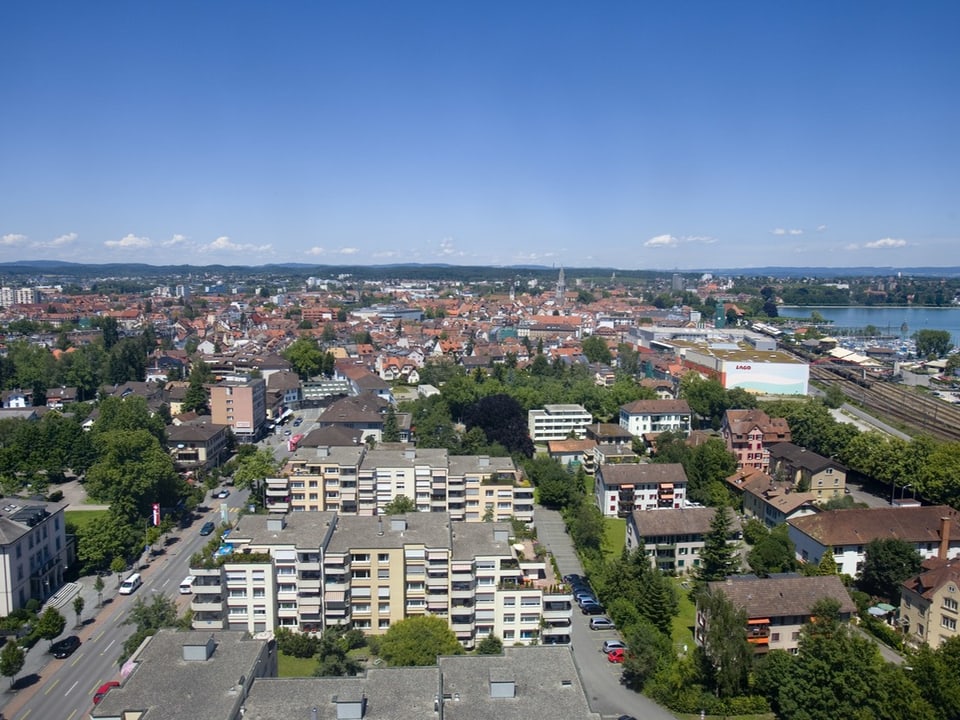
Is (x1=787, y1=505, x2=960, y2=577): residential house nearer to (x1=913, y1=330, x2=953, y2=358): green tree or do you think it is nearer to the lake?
(x1=913, y1=330, x2=953, y2=358): green tree

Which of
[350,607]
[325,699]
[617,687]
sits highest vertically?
[325,699]

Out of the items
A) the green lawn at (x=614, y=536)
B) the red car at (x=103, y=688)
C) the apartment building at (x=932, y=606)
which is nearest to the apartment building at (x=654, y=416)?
the green lawn at (x=614, y=536)

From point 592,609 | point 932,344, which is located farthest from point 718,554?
point 932,344

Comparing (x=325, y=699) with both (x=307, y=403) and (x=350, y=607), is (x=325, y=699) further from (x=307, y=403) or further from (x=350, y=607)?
(x=307, y=403)

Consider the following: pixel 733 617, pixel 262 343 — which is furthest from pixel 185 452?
pixel 262 343

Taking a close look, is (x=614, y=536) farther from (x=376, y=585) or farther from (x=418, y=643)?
(x=418, y=643)

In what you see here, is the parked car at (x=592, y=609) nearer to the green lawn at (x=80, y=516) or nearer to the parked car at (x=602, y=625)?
the parked car at (x=602, y=625)

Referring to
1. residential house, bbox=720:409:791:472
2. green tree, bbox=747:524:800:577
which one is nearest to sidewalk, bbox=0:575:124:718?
green tree, bbox=747:524:800:577
